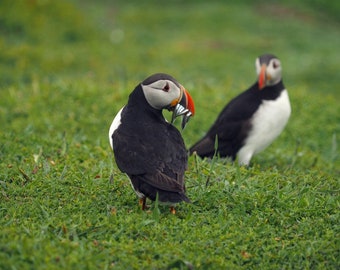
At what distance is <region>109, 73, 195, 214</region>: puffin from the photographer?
4.35 meters

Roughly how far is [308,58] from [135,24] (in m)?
4.55

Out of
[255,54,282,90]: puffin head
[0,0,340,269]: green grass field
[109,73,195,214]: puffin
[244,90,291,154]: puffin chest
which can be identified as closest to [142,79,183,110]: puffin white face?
[109,73,195,214]: puffin

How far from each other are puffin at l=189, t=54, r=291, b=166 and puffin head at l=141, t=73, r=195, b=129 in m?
1.75

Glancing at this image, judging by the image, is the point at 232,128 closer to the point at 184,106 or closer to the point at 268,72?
the point at 268,72

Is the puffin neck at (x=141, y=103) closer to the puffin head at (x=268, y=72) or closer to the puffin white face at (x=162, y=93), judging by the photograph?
the puffin white face at (x=162, y=93)

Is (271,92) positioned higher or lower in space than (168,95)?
lower

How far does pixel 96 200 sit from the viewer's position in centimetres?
477

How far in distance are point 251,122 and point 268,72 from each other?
1.98ft

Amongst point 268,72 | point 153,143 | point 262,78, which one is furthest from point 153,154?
point 268,72

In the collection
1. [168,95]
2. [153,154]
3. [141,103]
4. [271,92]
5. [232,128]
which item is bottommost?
[232,128]

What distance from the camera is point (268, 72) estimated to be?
22.3ft

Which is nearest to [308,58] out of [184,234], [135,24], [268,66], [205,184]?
[135,24]

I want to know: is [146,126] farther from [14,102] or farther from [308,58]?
[308,58]

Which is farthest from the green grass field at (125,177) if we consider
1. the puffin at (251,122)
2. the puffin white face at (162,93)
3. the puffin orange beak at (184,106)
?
the puffin white face at (162,93)
